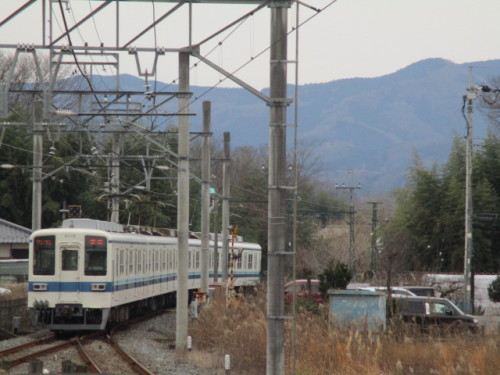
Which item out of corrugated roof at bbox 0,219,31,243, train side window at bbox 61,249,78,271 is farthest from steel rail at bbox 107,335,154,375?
corrugated roof at bbox 0,219,31,243

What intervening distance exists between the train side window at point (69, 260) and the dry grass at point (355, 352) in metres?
5.33

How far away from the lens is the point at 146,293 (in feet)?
91.1

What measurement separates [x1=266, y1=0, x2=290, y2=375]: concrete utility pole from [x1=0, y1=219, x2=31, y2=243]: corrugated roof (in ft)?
112

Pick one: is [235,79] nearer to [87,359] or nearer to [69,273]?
[87,359]

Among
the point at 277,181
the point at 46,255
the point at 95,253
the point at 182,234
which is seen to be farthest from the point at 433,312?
the point at 277,181

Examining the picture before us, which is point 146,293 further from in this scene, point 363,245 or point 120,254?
point 363,245

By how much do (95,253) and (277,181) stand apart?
1065 cm

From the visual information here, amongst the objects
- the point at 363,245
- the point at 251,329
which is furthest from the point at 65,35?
the point at 363,245

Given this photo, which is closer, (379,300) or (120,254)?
(379,300)

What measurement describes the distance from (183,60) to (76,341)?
6.93 metres

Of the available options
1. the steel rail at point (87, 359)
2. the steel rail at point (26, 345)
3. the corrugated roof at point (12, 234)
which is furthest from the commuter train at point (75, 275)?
the corrugated roof at point (12, 234)

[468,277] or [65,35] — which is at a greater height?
[65,35]

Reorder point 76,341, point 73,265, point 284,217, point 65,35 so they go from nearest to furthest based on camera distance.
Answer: point 284,217 → point 65,35 → point 76,341 → point 73,265

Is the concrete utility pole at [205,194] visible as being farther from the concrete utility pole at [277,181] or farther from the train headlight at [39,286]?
the concrete utility pole at [277,181]
